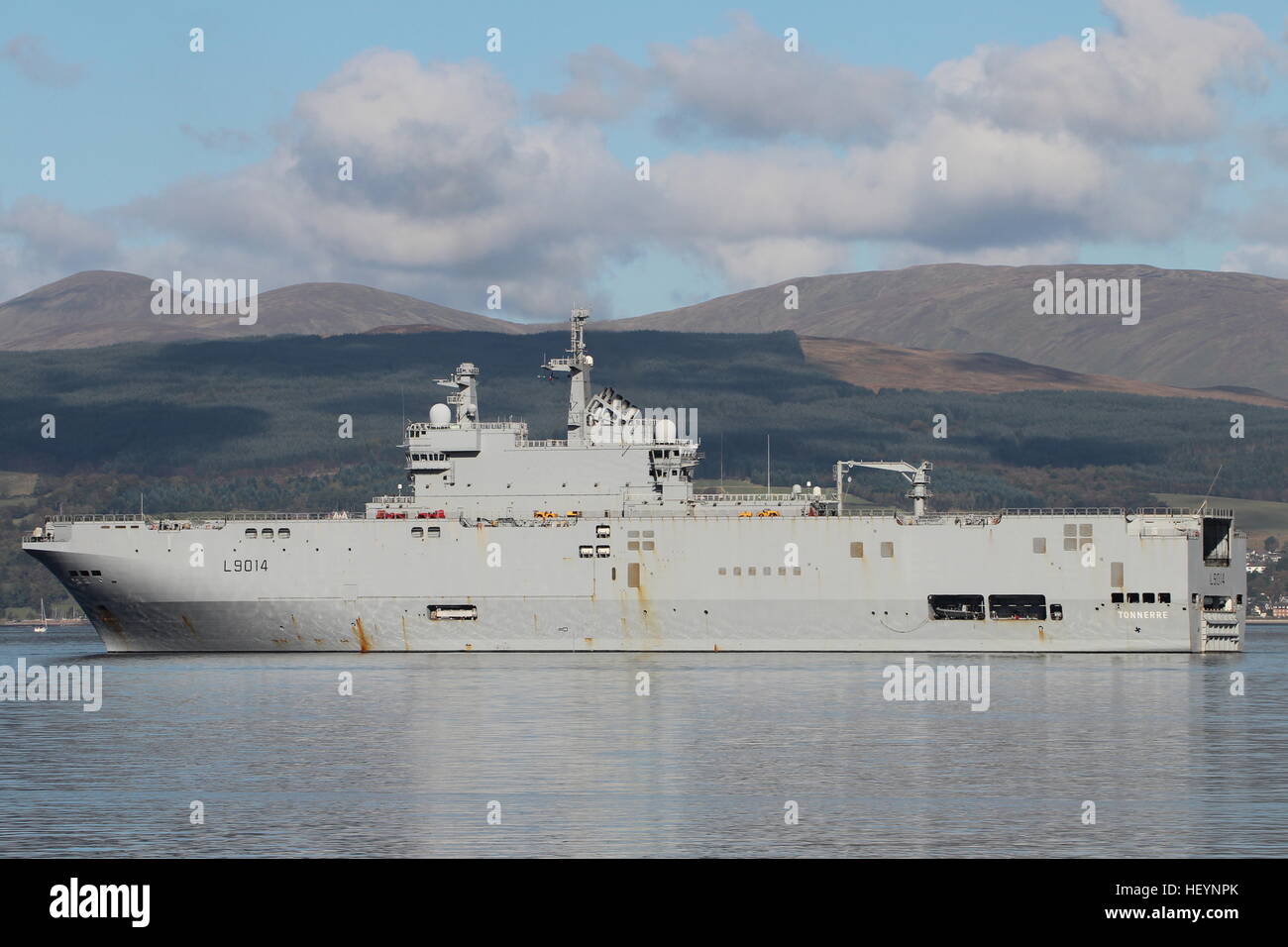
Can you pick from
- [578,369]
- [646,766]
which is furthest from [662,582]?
[646,766]

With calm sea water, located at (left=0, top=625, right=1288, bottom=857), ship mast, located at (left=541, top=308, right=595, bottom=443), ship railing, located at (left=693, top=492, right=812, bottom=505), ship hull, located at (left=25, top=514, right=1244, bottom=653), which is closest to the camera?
calm sea water, located at (left=0, top=625, right=1288, bottom=857)

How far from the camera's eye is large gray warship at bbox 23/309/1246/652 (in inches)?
2197

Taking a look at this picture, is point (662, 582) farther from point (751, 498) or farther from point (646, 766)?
point (646, 766)

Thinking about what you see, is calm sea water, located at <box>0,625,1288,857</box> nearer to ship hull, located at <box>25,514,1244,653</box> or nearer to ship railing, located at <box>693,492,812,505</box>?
ship hull, located at <box>25,514,1244,653</box>

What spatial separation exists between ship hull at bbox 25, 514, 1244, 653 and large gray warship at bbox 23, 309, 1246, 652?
0.06 m

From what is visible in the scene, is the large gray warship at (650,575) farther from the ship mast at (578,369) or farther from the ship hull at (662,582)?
the ship mast at (578,369)

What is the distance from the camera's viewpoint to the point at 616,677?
4872 centimetres

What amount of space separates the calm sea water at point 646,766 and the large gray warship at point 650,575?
210 inches

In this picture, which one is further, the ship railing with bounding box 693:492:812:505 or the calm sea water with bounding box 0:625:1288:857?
the ship railing with bounding box 693:492:812:505

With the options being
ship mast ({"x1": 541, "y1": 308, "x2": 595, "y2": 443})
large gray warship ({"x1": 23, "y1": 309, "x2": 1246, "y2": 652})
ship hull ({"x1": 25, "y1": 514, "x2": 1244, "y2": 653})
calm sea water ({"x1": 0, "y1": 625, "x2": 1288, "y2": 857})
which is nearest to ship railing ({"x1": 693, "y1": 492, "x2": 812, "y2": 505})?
large gray warship ({"x1": 23, "y1": 309, "x2": 1246, "y2": 652})

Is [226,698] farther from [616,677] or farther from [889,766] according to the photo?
[889,766]

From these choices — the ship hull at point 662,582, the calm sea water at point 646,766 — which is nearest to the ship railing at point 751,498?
the ship hull at point 662,582
